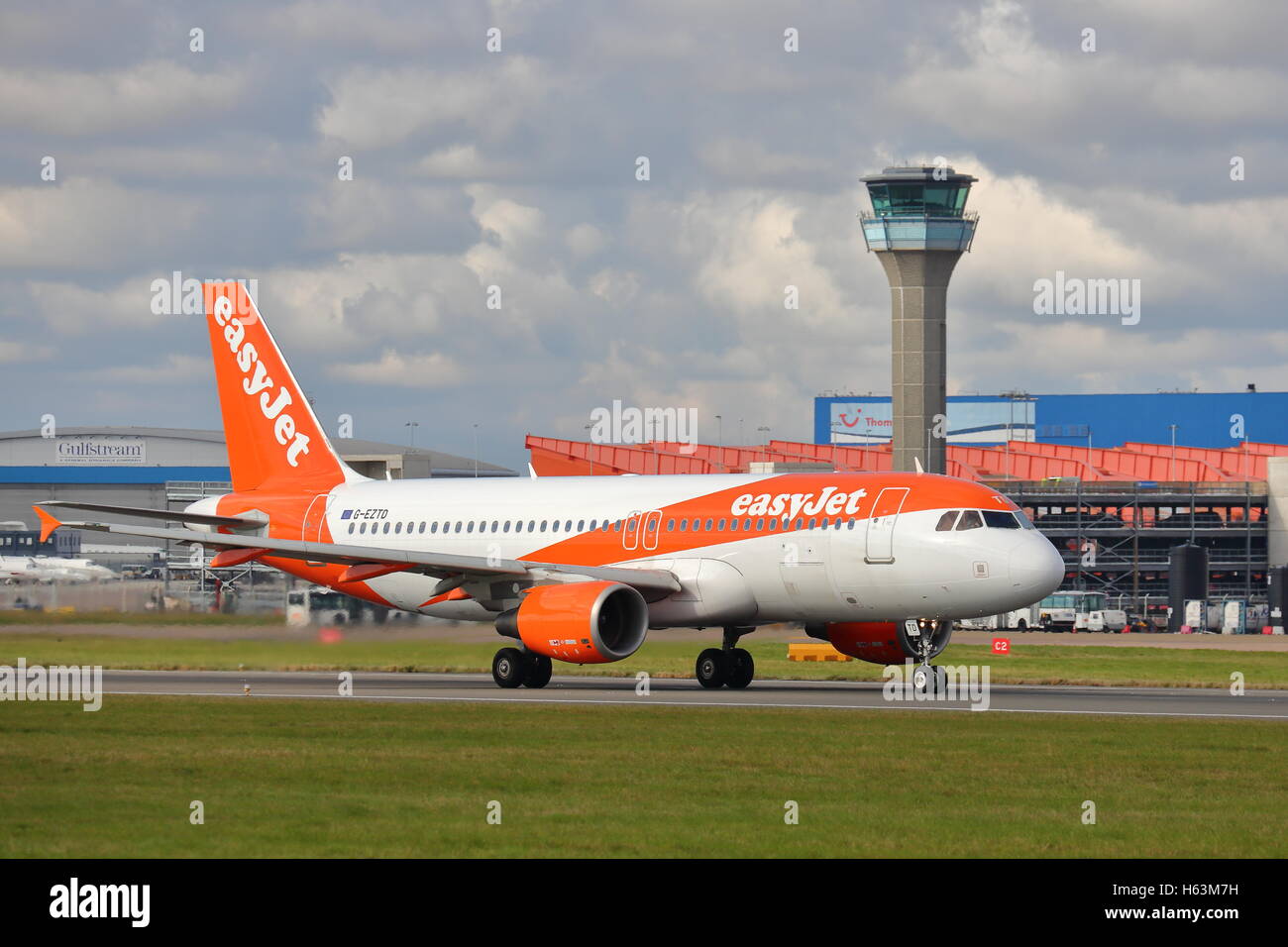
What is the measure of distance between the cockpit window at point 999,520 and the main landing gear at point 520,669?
9.90m

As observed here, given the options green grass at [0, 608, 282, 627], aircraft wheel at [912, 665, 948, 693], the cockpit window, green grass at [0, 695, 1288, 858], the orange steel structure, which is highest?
the orange steel structure

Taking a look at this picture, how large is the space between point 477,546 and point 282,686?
20.4 ft

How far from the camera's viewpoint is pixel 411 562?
4028 centimetres

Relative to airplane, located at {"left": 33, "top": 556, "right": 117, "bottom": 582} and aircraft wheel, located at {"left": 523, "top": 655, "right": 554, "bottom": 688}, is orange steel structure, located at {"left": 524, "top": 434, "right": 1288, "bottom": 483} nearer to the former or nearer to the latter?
airplane, located at {"left": 33, "top": 556, "right": 117, "bottom": 582}

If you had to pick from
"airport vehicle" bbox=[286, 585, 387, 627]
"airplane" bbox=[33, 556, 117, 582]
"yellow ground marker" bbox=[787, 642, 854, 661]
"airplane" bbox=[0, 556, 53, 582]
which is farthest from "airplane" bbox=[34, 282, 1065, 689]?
"yellow ground marker" bbox=[787, 642, 854, 661]

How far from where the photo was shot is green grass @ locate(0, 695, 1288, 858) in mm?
17594

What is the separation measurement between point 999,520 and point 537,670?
10368mm

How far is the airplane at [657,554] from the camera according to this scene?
3741cm

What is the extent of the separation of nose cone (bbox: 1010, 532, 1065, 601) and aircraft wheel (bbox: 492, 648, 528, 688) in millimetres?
10700

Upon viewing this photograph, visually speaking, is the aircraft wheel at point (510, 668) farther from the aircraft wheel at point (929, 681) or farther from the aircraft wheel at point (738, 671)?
the aircraft wheel at point (929, 681)

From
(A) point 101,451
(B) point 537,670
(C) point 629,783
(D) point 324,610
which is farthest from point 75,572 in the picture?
(A) point 101,451

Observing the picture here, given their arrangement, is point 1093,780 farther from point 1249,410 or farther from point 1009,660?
point 1249,410

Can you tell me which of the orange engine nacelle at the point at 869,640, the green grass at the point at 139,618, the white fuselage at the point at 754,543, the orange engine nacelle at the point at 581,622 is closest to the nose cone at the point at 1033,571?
the white fuselage at the point at 754,543

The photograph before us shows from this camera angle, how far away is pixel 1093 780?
74.5 feet
